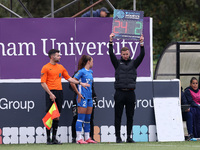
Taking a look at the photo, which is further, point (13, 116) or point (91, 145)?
point (13, 116)

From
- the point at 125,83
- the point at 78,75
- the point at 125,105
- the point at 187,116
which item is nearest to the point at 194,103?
the point at 187,116

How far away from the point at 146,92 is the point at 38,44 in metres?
2.39

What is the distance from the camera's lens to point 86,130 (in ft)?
42.4

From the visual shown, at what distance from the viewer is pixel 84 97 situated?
41.9ft

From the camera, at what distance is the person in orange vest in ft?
42.1

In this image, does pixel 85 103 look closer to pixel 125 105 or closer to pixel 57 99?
pixel 57 99

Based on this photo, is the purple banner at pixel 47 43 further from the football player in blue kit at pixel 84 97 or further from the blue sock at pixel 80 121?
the blue sock at pixel 80 121

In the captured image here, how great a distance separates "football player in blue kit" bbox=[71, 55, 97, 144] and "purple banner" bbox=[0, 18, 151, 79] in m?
1.03

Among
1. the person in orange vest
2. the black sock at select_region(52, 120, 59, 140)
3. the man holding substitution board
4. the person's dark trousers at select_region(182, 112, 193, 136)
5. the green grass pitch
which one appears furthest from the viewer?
the person's dark trousers at select_region(182, 112, 193, 136)

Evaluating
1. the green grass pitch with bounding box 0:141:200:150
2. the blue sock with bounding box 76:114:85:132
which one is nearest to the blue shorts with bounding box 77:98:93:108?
the blue sock with bounding box 76:114:85:132

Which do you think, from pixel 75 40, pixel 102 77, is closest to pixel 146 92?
pixel 102 77

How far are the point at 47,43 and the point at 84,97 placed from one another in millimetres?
1740

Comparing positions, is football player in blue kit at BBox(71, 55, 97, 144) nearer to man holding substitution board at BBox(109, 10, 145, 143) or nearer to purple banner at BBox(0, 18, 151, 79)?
man holding substitution board at BBox(109, 10, 145, 143)

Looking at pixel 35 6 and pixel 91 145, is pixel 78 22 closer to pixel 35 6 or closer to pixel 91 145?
pixel 91 145
